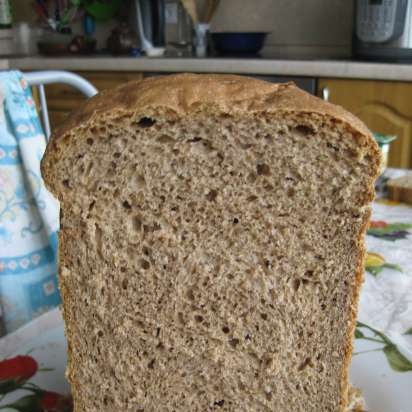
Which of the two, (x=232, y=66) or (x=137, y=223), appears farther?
(x=232, y=66)

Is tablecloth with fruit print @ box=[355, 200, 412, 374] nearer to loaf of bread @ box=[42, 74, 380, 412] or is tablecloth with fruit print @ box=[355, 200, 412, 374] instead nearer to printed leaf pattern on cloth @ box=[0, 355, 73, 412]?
loaf of bread @ box=[42, 74, 380, 412]

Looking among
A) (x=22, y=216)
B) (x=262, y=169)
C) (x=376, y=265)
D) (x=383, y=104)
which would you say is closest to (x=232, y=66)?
(x=383, y=104)

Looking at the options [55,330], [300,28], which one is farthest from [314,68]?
[55,330]

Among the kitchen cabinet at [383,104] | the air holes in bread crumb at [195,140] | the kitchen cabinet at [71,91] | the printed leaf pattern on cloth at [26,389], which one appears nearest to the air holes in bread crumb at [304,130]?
the air holes in bread crumb at [195,140]

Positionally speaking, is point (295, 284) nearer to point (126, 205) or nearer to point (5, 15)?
point (126, 205)

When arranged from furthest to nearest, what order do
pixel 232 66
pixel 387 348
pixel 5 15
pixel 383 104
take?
pixel 5 15, pixel 232 66, pixel 383 104, pixel 387 348

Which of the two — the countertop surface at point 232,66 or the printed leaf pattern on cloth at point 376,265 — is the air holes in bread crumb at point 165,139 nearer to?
the printed leaf pattern on cloth at point 376,265
